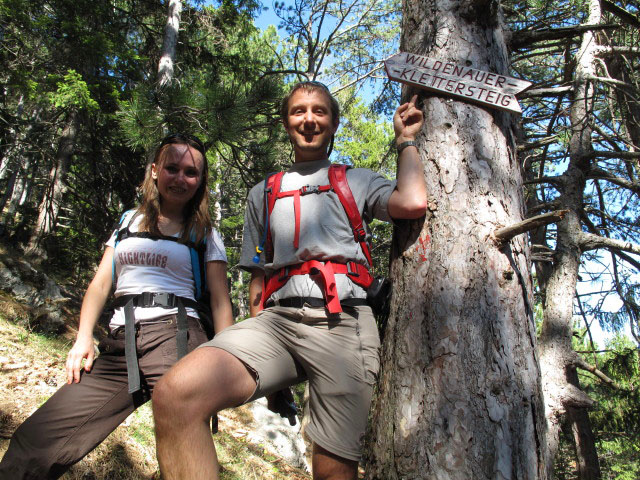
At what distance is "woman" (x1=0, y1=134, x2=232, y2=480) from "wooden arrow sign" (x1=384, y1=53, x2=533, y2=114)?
1.29m

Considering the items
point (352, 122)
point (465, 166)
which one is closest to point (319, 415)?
point (465, 166)

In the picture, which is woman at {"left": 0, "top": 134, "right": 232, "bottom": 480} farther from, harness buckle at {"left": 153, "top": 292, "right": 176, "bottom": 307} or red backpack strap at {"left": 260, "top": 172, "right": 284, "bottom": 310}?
red backpack strap at {"left": 260, "top": 172, "right": 284, "bottom": 310}

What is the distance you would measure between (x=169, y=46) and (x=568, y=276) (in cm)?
745

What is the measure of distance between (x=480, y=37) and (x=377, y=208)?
3.34ft

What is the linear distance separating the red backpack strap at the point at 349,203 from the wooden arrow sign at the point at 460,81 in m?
0.58

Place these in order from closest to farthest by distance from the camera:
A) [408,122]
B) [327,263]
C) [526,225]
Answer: [526,225], [327,263], [408,122]

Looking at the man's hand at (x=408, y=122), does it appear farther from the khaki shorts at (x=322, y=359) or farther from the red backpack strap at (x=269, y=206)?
the khaki shorts at (x=322, y=359)

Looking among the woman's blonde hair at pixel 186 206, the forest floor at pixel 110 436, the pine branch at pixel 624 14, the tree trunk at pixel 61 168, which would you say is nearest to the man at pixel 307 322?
the woman's blonde hair at pixel 186 206

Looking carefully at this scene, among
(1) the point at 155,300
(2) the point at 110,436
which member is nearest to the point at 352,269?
(1) the point at 155,300

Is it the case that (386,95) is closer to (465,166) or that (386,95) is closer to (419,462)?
(465,166)

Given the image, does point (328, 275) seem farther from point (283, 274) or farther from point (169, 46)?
point (169, 46)

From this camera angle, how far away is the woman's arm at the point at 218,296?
2.40 metres

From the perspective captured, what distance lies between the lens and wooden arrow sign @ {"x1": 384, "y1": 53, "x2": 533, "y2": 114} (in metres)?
2.00

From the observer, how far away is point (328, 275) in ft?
6.16
